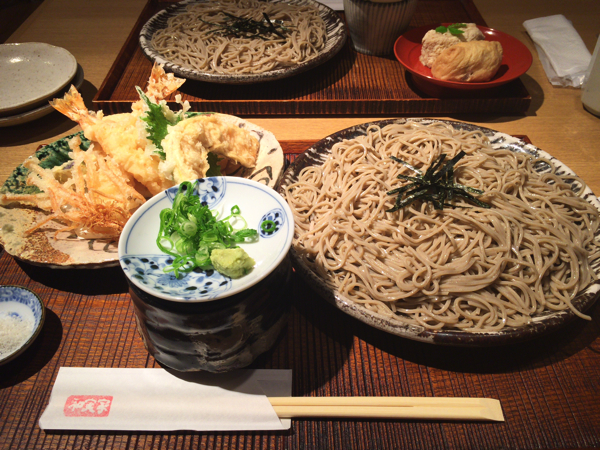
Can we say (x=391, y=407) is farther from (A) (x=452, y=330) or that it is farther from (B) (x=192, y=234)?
(B) (x=192, y=234)

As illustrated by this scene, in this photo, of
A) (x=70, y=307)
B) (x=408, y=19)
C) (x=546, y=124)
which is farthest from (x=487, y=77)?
(x=70, y=307)

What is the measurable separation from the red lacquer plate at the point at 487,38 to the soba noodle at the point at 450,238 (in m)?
0.84

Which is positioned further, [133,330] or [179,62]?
[179,62]

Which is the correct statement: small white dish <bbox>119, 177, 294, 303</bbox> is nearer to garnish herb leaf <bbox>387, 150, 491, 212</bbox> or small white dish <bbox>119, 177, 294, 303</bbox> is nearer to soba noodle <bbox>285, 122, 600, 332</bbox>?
soba noodle <bbox>285, 122, 600, 332</bbox>

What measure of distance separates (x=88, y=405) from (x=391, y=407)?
1154 mm

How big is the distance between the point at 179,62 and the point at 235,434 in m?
2.89

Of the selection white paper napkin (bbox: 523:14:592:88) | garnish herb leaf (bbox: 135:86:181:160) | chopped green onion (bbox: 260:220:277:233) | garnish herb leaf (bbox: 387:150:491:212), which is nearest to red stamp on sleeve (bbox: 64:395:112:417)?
chopped green onion (bbox: 260:220:277:233)

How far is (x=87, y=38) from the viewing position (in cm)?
399

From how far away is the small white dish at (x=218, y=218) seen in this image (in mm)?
1268

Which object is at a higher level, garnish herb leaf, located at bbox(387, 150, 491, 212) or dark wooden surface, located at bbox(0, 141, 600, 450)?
garnish herb leaf, located at bbox(387, 150, 491, 212)

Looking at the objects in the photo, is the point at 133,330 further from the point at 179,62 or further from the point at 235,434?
the point at 179,62

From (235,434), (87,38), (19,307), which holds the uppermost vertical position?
(87,38)

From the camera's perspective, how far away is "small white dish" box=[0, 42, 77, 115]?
287cm

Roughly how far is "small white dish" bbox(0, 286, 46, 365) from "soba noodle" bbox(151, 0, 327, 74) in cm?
213
